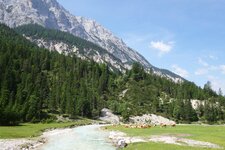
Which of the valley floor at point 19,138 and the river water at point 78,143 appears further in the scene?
the river water at point 78,143

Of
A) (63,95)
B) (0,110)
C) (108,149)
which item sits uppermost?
(63,95)

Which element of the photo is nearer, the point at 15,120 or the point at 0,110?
the point at 0,110

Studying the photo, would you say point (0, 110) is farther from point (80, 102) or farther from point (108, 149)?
point (80, 102)

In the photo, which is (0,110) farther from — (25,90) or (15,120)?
(25,90)

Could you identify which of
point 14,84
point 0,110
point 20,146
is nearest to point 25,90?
point 14,84

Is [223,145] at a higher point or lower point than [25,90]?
lower

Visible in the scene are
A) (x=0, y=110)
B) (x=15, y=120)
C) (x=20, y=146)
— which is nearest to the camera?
(x=20, y=146)

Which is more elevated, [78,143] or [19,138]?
[19,138]

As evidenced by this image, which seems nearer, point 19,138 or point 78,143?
point 78,143

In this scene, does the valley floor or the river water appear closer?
the valley floor

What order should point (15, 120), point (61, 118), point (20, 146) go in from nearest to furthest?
point (20, 146) < point (15, 120) < point (61, 118)

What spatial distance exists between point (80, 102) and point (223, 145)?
135431mm

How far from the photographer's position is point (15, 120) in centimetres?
11612

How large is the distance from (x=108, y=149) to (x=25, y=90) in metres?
126
